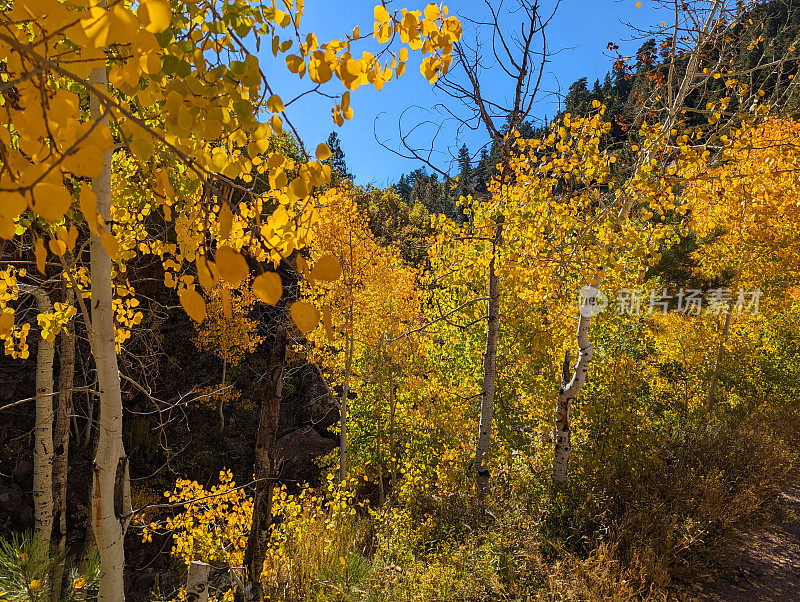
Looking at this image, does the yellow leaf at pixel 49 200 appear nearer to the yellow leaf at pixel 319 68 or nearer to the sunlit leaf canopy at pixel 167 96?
the sunlit leaf canopy at pixel 167 96

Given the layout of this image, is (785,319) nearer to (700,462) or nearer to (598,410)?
(700,462)

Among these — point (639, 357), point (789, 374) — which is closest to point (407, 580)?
point (639, 357)

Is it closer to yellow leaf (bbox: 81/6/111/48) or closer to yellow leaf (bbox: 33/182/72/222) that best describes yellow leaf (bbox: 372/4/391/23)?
yellow leaf (bbox: 81/6/111/48)

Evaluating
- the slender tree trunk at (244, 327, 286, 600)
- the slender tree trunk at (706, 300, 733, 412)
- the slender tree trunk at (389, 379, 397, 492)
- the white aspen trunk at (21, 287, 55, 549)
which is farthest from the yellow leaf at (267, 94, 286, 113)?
the slender tree trunk at (706, 300, 733, 412)

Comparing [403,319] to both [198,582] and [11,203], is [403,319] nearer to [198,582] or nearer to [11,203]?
[198,582]

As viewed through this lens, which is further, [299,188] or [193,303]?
[299,188]

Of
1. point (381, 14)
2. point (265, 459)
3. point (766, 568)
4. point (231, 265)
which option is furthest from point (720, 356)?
point (231, 265)

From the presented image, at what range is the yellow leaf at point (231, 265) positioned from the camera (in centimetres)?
78

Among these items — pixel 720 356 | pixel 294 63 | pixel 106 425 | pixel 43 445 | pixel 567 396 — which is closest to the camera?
pixel 294 63

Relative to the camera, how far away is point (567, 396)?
5008 millimetres

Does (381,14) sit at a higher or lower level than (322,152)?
higher

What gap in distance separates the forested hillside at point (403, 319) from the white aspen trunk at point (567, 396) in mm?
32

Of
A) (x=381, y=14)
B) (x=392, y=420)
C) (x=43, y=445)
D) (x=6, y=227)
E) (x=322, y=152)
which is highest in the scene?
(x=381, y=14)

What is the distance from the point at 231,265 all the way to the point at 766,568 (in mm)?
6623
